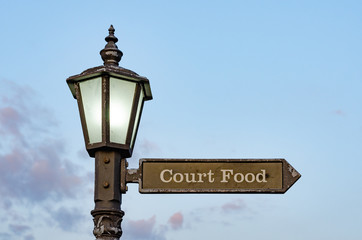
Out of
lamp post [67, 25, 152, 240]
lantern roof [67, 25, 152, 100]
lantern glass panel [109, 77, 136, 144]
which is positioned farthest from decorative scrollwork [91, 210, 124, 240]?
lantern roof [67, 25, 152, 100]

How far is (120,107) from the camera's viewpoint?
5.32 metres

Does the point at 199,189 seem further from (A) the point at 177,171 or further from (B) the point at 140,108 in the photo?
(B) the point at 140,108

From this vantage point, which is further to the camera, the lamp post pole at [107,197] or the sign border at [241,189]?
the sign border at [241,189]

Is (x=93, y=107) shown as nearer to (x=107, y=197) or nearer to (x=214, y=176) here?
(x=107, y=197)

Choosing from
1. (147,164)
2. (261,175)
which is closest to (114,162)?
(147,164)

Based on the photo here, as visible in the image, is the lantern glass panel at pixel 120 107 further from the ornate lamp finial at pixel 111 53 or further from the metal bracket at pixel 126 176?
the ornate lamp finial at pixel 111 53

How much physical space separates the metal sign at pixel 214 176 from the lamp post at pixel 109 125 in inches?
7.5

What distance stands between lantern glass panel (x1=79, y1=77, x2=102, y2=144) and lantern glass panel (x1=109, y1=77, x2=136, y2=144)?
0.28ft

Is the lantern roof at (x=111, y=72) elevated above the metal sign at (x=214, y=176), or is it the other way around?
the lantern roof at (x=111, y=72)

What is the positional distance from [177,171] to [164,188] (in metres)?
0.16

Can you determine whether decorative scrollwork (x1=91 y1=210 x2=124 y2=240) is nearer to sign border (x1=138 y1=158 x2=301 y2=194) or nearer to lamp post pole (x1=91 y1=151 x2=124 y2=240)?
lamp post pole (x1=91 y1=151 x2=124 y2=240)

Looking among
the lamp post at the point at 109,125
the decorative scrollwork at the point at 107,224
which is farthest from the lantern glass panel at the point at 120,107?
the decorative scrollwork at the point at 107,224

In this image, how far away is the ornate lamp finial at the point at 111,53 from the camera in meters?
5.64

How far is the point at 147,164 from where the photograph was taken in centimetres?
545
